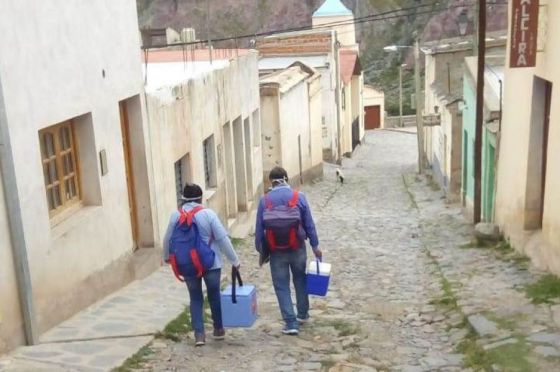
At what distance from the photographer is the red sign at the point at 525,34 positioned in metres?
8.85

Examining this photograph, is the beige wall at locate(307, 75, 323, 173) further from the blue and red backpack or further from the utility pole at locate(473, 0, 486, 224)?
the blue and red backpack

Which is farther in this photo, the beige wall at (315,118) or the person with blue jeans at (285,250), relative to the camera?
the beige wall at (315,118)

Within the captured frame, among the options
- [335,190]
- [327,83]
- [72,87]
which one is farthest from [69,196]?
[327,83]

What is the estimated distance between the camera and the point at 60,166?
7570mm

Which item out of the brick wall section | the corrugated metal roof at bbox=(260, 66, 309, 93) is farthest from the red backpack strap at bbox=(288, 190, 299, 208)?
the brick wall section

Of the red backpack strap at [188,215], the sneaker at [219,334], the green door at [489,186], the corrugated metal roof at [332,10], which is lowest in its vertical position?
the green door at [489,186]

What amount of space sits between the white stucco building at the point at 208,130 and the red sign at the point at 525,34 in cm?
489

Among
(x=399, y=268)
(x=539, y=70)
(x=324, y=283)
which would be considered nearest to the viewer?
(x=324, y=283)

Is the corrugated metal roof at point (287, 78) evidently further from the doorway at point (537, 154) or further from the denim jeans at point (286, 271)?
the denim jeans at point (286, 271)

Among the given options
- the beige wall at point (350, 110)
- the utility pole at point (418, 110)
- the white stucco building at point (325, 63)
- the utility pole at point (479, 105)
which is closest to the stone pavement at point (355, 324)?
the utility pole at point (479, 105)

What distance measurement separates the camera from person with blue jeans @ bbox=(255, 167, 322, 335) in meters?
6.61

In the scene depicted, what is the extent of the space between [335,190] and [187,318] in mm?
18683

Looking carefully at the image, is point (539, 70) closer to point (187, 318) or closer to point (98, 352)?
point (187, 318)

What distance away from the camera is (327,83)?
34.0 metres
